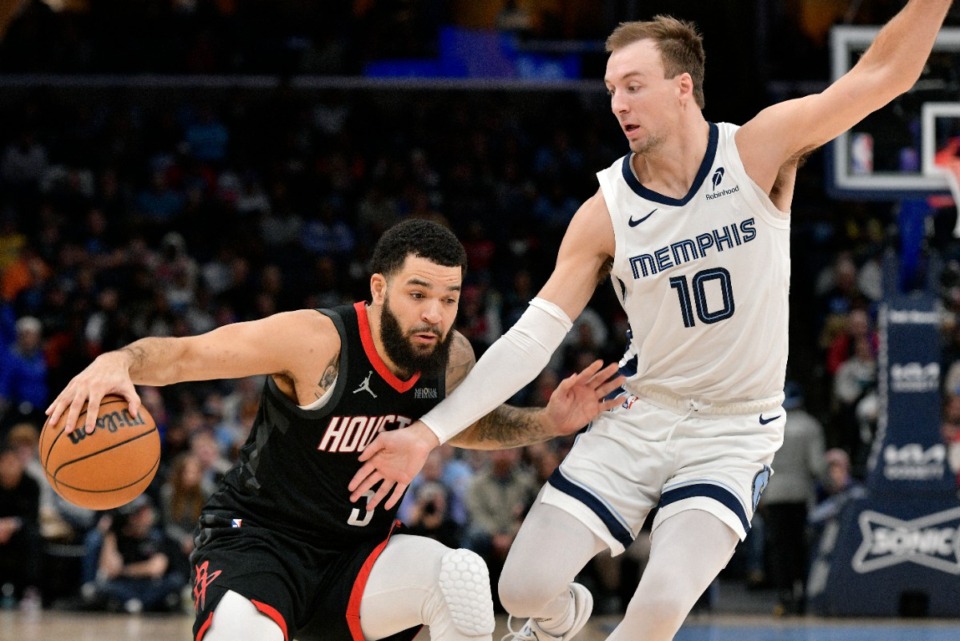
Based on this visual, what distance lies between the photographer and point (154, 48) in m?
18.4

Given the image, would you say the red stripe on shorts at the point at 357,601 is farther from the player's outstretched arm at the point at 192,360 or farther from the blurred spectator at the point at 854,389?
the blurred spectator at the point at 854,389

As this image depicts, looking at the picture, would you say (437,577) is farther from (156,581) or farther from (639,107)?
(156,581)

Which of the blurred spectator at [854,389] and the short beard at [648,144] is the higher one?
the short beard at [648,144]

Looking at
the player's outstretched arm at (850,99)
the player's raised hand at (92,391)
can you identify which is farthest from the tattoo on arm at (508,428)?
the player's raised hand at (92,391)

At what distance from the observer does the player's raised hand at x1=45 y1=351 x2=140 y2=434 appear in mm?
4461

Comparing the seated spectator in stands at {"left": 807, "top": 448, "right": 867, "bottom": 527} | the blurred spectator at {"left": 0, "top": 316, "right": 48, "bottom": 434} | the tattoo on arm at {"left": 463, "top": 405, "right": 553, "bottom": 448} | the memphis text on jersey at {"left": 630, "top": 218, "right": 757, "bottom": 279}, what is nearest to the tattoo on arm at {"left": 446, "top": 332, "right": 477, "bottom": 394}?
the tattoo on arm at {"left": 463, "top": 405, "right": 553, "bottom": 448}

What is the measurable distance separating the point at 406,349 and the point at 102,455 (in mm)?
1153

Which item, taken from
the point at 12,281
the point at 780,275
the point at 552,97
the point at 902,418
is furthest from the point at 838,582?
the point at 552,97

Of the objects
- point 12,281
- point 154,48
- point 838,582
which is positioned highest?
point 154,48

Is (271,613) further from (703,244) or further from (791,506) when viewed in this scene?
(791,506)

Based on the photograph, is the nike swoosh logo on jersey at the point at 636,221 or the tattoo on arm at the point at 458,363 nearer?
the nike swoosh logo on jersey at the point at 636,221

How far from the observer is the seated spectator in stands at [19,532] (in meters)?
11.3

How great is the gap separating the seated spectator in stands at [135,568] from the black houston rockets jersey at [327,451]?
20.9ft

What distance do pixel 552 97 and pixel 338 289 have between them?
19.3ft
